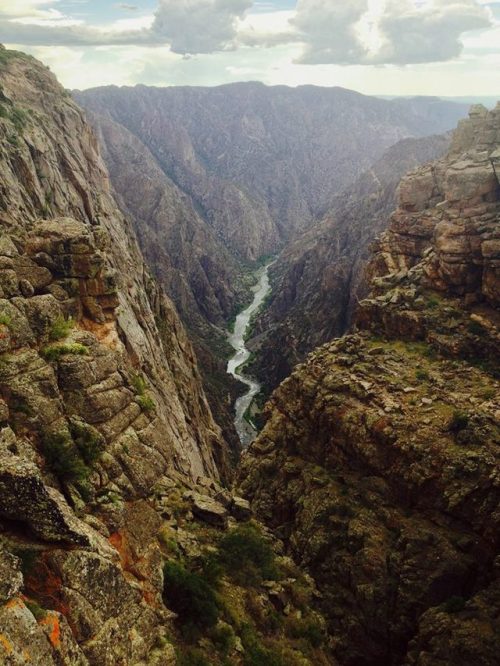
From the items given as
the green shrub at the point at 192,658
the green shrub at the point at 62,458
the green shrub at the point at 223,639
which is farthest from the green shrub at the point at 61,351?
the green shrub at the point at 223,639

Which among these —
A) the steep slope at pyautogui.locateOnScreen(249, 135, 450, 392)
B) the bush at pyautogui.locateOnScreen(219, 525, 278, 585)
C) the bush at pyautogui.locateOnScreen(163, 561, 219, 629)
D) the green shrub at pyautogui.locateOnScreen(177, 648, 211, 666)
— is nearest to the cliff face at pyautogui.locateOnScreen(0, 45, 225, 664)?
the green shrub at pyautogui.locateOnScreen(177, 648, 211, 666)

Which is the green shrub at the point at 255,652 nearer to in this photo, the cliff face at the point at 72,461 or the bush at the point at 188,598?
the bush at the point at 188,598

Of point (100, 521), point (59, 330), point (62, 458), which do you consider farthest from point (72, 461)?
point (59, 330)

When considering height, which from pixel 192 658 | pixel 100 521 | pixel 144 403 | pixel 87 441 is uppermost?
pixel 87 441

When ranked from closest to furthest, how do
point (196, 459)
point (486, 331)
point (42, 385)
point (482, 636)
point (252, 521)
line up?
1. point (42, 385)
2. point (482, 636)
3. point (252, 521)
4. point (486, 331)
5. point (196, 459)

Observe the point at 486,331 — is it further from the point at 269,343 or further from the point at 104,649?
the point at 269,343

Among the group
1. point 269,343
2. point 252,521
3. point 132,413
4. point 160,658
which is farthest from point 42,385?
point 269,343

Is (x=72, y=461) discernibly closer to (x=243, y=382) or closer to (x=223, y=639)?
(x=223, y=639)
